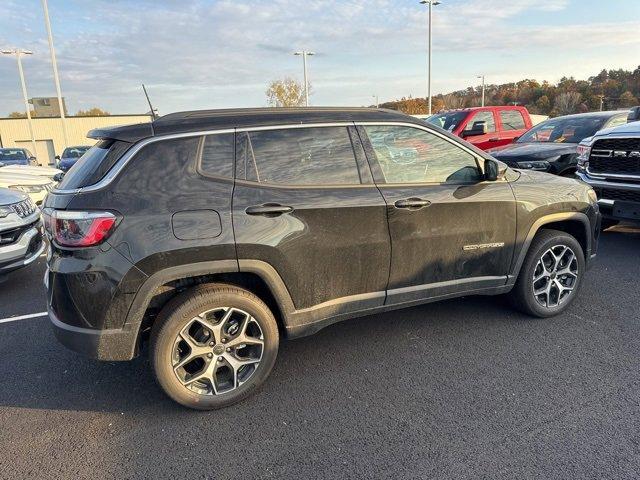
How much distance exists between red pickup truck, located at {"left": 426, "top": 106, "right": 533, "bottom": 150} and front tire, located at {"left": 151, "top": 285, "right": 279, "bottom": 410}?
9053 millimetres

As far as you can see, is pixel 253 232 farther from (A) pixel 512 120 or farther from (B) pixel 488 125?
(A) pixel 512 120

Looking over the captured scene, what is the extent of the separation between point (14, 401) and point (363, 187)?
282 centimetres

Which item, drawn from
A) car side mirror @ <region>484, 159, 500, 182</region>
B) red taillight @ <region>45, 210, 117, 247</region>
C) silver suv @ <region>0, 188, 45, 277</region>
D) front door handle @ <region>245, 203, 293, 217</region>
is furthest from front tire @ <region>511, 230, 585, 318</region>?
silver suv @ <region>0, 188, 45, 277</region>

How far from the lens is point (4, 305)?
4.79 m

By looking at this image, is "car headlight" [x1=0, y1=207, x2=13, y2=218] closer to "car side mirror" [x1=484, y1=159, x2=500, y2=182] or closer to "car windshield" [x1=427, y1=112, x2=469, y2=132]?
"car side mirror" [x1=484, y1=159, x2=500, y2=182]

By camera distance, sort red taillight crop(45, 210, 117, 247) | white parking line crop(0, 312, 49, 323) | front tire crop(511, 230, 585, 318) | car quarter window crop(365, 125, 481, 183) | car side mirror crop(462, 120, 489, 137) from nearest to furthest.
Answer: red taillight crop(45, 210, 117, 247) → car quarter window crop(365, 125, 481, 183) → front tire crop(511, 230, 585, 318) → white parking line crop(0, 312, 49, 323) → car side mirror crop(462, 120, 489, 137)

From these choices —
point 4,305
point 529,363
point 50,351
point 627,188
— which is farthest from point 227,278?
point 627,188

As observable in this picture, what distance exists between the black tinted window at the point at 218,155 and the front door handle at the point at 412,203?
46.8 inches

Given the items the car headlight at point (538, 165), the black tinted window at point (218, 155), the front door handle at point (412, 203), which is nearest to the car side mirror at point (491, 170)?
the front door handle at point (412, 203)

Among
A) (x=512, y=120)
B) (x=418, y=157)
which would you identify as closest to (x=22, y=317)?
(x=418, y=157)

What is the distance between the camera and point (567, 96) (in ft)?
162

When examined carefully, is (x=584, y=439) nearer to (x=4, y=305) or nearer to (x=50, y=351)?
(x=50, y=351)

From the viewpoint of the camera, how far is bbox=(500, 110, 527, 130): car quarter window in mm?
11305

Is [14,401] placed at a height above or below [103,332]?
below
